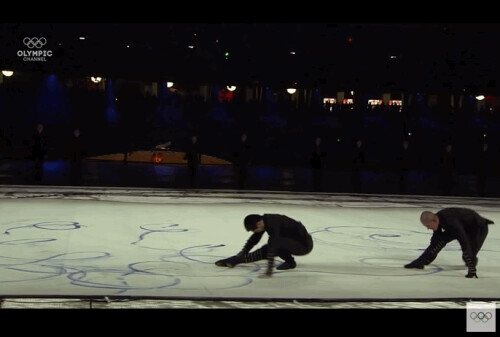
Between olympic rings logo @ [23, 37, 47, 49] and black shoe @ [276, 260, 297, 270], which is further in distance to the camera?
olympic rings logo @ [23, 37, 47, 49]

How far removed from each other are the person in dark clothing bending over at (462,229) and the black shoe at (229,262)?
2.62 metres

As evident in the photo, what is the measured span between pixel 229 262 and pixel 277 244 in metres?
1.05

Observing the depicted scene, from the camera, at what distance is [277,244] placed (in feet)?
36.1

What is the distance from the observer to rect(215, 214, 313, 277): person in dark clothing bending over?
35.9 ft

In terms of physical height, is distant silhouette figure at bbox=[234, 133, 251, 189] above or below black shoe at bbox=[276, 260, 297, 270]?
above

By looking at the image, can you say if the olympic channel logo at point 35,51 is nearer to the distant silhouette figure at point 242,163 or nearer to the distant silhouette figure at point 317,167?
the distant silhouette figure at point 242,163

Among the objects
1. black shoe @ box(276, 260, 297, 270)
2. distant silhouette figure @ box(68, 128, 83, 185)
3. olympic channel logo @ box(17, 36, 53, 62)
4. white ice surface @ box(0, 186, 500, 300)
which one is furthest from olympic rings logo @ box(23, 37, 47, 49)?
black shoe @ box(276, 260, 297, 270)

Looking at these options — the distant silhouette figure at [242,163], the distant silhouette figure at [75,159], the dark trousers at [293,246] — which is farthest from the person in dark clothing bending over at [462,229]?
Answer: the distant silhouette figure at [75,159]

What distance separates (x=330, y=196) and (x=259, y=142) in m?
14.4

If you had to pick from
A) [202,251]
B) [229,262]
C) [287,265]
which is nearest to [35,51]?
[202,251]

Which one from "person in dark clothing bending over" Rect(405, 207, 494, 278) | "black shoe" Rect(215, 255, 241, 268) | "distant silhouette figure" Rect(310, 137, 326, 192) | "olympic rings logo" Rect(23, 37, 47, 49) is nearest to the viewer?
"person in dark clothing bending over" Rect(405, 207, 494, 278)
